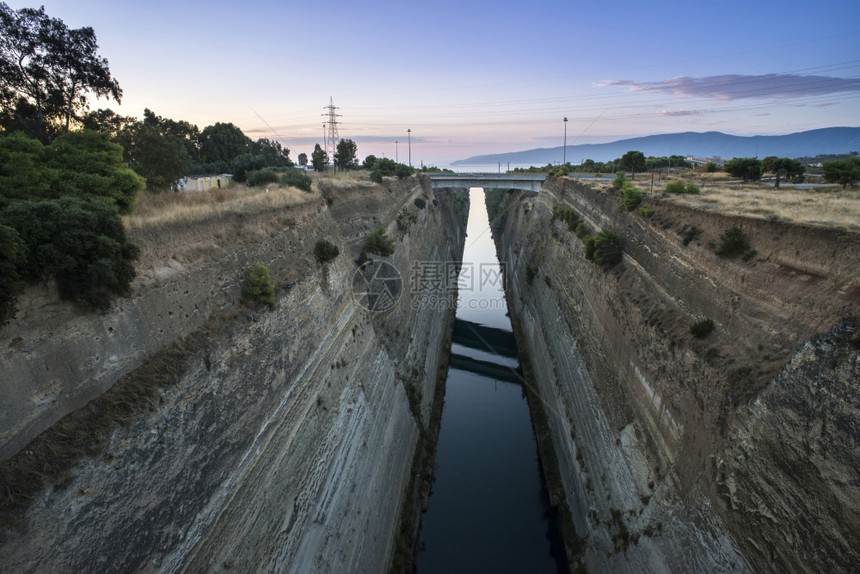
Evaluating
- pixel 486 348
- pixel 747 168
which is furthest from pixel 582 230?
pixel 486 348

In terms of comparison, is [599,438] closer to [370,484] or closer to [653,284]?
[653,284]

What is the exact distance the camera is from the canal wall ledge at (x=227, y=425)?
20.0 feet

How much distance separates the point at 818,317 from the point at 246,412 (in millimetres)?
11153

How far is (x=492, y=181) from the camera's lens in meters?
42.1

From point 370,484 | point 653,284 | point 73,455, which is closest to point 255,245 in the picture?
point 73,455

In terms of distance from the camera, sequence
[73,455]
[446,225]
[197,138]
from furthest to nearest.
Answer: [446,225], [197,138], [73,455]

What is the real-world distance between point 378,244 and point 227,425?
43.1ft

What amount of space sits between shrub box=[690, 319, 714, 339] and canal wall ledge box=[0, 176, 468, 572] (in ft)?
32.3

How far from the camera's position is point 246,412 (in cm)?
957

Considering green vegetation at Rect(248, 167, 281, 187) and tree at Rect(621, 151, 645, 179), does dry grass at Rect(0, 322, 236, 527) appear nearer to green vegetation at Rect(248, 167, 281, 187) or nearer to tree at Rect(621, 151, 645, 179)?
green vegetation at Rect(248, 167, 281, 187)
